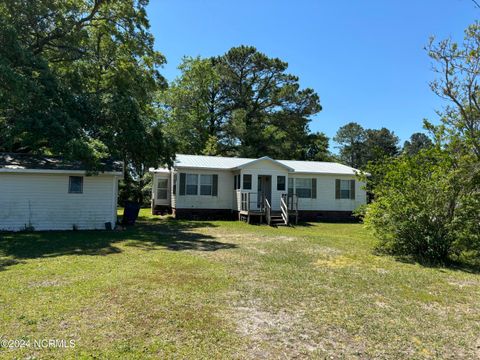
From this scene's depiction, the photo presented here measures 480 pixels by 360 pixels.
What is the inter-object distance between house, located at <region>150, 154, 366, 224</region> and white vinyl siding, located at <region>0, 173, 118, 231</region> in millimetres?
5428

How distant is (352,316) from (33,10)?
16.9m

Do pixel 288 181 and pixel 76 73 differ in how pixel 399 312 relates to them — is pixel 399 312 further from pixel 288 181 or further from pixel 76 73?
pixel 76 73

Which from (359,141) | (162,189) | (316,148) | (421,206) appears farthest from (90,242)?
(359,141)

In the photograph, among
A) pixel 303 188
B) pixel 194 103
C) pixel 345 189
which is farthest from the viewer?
pixel 194 103

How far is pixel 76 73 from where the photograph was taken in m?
18.2

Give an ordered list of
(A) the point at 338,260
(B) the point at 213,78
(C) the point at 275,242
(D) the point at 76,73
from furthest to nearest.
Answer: (B) the point at 213,78, (D) the point at 76,73, (C) the point at 275,242, (A) the point at 338,260

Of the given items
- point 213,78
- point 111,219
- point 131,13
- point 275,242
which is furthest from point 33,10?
point 213,78

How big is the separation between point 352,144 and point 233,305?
2418 inches

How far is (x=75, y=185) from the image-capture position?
14.1 metres

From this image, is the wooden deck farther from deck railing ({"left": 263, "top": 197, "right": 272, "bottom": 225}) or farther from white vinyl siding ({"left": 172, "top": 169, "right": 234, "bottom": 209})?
white vinyl siding ({"left": 172, "top": 169, "right": 234, "bottom": 209})

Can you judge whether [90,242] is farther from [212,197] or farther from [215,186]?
[215,186]

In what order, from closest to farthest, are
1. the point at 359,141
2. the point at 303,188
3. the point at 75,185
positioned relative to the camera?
the point at 75,185, the point at 303,188, the point at 359,141

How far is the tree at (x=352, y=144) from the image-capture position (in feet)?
202

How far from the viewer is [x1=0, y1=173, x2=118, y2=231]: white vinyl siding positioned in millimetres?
13266
